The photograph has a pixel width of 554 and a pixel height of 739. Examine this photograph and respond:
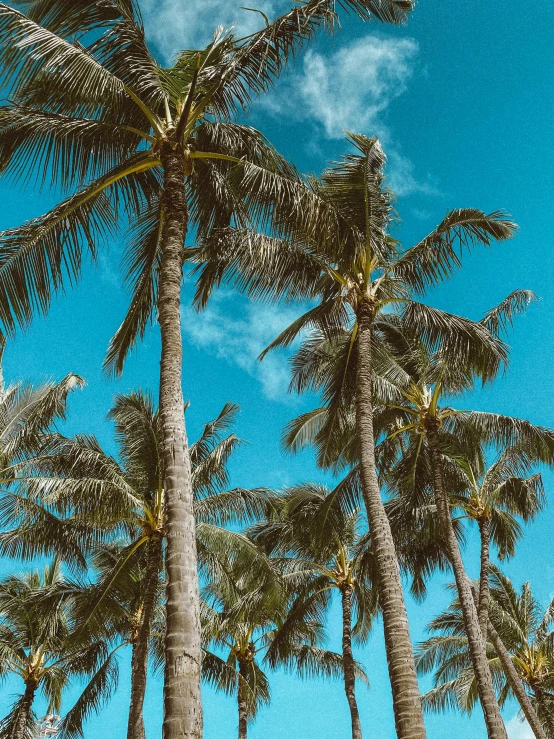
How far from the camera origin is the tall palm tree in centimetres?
1270

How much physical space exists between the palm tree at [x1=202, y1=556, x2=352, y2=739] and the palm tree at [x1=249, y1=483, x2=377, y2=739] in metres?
0.46

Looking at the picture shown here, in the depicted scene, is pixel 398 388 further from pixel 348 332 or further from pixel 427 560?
pixel 427 560

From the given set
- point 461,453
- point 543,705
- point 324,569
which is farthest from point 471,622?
point 543,705

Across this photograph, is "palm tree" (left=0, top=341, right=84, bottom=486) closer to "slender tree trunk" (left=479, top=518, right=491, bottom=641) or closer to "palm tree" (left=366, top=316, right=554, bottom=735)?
"palm tree" (left=366, top=316, right=554, bottom=735)

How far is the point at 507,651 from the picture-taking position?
2033cm

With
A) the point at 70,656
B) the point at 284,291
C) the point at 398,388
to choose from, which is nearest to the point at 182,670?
the point at 284,291

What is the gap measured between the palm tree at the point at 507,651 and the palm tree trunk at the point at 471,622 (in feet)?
24.3

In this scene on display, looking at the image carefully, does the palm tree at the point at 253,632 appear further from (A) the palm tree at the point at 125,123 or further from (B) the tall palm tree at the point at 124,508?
(A) the palm tree at the point at 125,123

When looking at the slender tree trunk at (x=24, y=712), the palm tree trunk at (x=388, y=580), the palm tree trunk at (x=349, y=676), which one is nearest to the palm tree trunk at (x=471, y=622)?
the palm tree trunk at (x=388, y=580)

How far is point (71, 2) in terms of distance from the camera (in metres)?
9.08

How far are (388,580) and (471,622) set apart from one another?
16.2 feet

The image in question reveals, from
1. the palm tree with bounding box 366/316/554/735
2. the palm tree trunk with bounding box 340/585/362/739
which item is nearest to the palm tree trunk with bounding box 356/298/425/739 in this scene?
the palm tree with bounding box 366/316/554/735

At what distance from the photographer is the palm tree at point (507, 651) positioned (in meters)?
20.9

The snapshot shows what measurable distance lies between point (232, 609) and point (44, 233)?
433 inches
